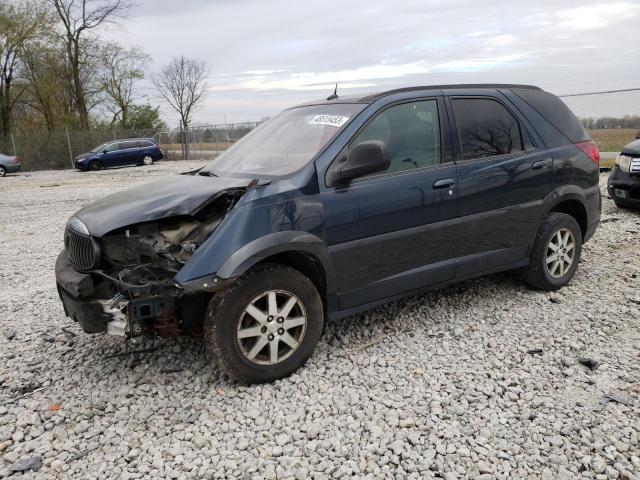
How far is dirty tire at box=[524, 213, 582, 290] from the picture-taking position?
15.7ft

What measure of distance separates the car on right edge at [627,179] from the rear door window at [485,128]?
4.61 metres

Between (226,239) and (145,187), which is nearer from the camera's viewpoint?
(226,239)

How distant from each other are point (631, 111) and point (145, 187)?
17037 millimetres

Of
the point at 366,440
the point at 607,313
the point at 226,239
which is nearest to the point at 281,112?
the point at 226,239

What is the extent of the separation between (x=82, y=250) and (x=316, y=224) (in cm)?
159

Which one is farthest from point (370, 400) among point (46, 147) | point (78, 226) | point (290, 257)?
point (46, 147)

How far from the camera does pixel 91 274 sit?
3.45 m

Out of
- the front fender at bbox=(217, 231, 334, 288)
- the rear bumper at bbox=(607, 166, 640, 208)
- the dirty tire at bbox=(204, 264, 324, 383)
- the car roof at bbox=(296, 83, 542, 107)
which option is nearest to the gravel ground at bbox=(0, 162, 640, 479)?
the dirty tire at bbox=(204, 264, 324, 383)

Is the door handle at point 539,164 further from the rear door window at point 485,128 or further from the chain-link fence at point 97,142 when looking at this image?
the chain-link fence at point 97,142

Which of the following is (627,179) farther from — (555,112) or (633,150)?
(555,112)

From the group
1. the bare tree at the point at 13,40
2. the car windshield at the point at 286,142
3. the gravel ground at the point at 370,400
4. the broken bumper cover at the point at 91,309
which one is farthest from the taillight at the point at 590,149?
the bare tree at the point at 13,40

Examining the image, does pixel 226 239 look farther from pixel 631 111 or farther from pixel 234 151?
pixel 631 111

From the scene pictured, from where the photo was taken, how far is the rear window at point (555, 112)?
4.89m

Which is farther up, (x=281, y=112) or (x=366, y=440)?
(x=281, y=112)
